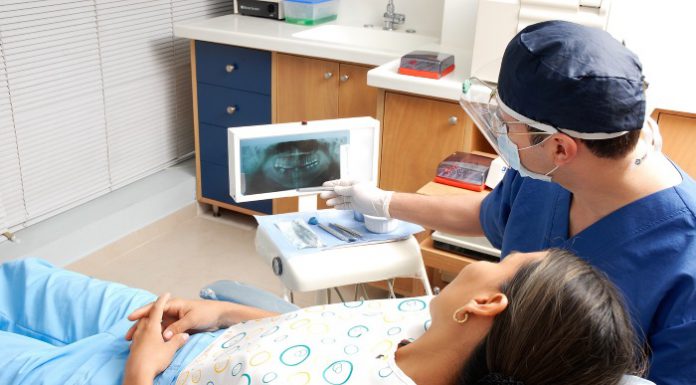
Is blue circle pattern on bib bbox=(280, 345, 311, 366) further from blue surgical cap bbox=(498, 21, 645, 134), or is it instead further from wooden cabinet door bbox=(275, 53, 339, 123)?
wooden cabinet door bbox=(275, 53, 339, 123)

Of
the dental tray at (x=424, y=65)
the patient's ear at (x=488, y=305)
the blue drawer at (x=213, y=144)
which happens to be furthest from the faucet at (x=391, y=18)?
the patient's ear at (x=488, y=305)

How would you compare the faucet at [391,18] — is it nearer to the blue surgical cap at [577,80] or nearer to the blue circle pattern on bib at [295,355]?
the blue surgical cap at [577,80]

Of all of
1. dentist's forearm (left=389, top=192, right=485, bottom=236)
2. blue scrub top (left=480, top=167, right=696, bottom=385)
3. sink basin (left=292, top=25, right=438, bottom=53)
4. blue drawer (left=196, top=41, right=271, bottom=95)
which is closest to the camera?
blue scrub top (left=480, top=167, right=696, bottom=385)

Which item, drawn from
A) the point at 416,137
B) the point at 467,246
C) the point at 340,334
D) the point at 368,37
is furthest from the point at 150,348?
the point at 368,37

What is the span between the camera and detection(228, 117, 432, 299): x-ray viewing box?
1.68m

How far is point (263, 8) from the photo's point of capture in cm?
341

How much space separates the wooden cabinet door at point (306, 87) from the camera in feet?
9.85

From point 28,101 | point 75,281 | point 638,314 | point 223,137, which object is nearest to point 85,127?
point 28,101

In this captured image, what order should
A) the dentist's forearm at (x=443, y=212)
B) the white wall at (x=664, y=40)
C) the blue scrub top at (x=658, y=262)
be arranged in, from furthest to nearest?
the white wall at (x=664, y=40)
the dentist's forearm at (x=443, y=212)
the blue scrub top at (x=658, y=262)

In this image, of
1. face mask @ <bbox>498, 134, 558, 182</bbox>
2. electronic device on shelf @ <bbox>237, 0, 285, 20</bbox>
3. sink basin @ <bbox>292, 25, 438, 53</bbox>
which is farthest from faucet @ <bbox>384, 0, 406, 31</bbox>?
face mask @ <bbox>498, 134, 558, 182</bbox>

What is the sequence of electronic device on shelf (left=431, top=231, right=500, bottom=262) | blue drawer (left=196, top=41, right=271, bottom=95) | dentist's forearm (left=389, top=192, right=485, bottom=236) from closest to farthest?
dentist's forearm (left=389, top=192, right=485, bottom=236), electronic device on shelf (left=431, top=231, right=500, bottom=262), blue drawer (left=196, top=41, right=271, bottom=95)

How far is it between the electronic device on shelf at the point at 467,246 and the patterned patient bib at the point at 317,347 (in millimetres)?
616

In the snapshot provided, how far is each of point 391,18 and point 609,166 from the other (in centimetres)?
230

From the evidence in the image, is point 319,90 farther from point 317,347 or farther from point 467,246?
point 317,347
